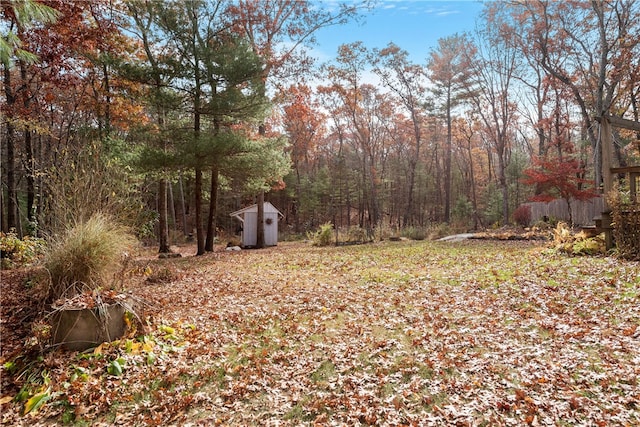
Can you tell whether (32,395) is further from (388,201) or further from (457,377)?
(388,201)

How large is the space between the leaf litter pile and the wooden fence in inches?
441

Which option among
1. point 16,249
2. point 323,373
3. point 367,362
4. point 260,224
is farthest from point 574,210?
point 16,249

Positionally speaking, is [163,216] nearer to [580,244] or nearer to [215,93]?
[215,93]

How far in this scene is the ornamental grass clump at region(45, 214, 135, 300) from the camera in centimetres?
397

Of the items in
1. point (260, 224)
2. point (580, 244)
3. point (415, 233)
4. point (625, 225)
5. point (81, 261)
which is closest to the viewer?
point (81, 261)

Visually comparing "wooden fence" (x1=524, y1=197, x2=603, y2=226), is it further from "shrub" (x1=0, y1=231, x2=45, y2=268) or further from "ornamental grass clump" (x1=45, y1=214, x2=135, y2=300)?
"shrub" (x1=0, y1=231, x2=45, y2=268)

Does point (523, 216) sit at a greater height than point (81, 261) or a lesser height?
greater

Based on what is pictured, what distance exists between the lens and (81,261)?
4.02m

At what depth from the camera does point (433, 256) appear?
9180 mm

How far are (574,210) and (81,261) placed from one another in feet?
58.2

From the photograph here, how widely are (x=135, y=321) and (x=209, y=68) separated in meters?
8.80

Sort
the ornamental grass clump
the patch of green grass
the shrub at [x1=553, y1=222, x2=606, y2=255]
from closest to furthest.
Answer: the patch of green grass, the ornamental grass clump, the shrub at [x1=553, y1=222, x2=606, y2=255]

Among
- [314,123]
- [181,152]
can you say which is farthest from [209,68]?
[314,123]

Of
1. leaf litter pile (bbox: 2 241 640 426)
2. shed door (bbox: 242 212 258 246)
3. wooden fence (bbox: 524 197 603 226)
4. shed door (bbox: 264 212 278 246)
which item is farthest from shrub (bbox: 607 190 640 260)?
shed door (bbox: 242 212 258 246)
